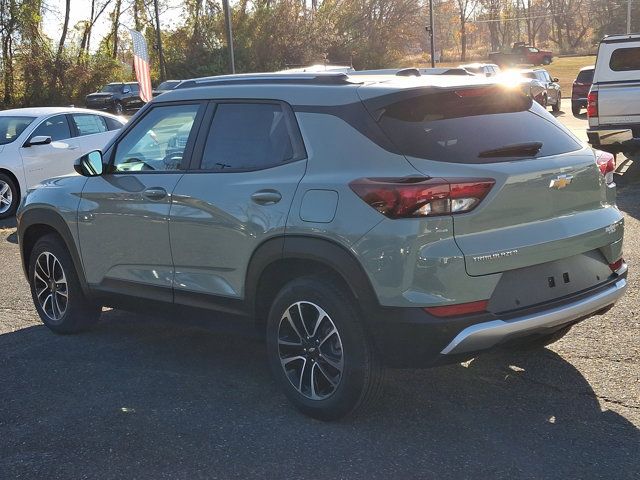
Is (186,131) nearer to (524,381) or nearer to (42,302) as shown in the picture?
(42,302)

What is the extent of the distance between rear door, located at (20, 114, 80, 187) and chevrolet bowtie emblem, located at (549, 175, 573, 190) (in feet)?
30.5

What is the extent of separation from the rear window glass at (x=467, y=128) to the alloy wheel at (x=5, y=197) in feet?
29.6

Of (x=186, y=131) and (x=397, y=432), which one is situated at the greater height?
(x=186, y=131)

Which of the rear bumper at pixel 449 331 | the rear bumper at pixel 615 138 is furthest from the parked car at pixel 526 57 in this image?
the rear bumper at pixel 449 331

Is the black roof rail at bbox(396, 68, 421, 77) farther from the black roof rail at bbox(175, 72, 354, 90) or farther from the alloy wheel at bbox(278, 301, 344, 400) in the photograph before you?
the alloy wheel at bbox(278, 301, 344, 400)

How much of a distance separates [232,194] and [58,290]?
2173 millimetres

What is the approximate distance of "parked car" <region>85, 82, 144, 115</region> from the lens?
36594 mm

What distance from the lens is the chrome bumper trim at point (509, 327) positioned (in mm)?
3477

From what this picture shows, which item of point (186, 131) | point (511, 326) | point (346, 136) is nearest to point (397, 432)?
point (511, 326)

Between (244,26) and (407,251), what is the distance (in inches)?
1710

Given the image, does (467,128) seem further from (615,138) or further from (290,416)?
(615,138)

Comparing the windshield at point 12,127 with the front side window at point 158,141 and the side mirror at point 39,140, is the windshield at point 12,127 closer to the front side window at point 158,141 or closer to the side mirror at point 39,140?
the side mirror at point 39,140

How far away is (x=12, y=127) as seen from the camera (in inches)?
462

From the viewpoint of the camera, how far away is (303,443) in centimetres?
Result: 376
